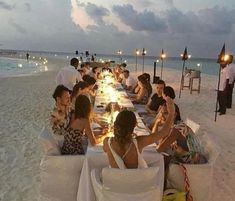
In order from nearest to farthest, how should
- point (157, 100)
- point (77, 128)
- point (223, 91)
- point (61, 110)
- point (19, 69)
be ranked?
1. point (77, 128)
2. point (61, 110)
3. point (157, 100)
4. point (223, 91)
5. point (19, 69)

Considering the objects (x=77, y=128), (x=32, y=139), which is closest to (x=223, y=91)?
(x=32, y=139)

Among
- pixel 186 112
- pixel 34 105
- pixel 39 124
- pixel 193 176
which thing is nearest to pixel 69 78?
pixel 39 124

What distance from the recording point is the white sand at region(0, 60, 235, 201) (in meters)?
4.55

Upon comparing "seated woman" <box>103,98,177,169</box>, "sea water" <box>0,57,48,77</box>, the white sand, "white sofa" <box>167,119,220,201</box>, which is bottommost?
"sea water" <box>0,57,48,77</box>

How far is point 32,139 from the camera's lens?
693 centimetres

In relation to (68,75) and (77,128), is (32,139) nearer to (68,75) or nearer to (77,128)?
(68,75)

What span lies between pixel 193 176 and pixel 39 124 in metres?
5.58

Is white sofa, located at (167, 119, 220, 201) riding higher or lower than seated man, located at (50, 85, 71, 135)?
lower

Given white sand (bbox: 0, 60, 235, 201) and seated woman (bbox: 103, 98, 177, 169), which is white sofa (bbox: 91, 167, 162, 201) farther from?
white sand (bbox: 0, 60, 235, 201)

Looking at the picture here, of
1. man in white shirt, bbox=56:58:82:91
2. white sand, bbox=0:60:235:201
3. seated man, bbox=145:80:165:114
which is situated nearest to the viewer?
white sand, bbox=0:60:235:201

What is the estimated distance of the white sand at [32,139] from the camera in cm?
455

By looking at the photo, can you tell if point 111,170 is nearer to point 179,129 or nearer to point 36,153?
point 179,129

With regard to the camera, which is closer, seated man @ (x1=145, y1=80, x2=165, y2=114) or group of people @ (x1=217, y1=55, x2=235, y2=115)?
seated man @ (x1=145, y1=80, x2=165, y2=114)

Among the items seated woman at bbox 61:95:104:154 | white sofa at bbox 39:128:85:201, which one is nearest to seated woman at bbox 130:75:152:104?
seated woman at bbox 61:95:104:154
